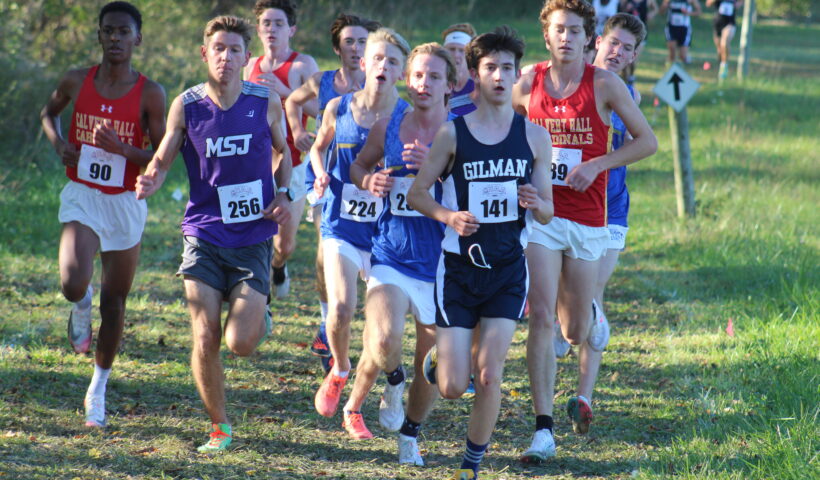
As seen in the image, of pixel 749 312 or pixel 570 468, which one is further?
pixel 749 312

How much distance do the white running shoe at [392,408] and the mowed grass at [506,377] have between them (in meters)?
0.13

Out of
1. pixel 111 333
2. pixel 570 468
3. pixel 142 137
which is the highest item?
pixel 142 137

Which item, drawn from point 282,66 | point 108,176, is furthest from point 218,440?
point 282,66

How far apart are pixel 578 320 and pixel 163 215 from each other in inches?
302

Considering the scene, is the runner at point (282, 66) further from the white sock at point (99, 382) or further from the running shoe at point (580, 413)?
the running shoe at point (580, 413)

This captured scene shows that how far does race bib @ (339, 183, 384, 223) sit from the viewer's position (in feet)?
20.8

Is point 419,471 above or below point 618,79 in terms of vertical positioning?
below

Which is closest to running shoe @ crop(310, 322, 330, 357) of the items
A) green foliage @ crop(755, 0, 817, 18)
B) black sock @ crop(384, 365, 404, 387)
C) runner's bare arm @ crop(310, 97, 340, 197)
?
runner's bare arm @ crop(310, 97, 340, 197)

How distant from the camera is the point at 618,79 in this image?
6.01m

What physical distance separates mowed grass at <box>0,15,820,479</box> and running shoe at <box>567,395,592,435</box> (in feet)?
0.28

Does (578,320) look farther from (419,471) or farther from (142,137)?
(142,137)

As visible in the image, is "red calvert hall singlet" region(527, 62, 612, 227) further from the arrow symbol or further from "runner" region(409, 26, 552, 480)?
the arrow symbol

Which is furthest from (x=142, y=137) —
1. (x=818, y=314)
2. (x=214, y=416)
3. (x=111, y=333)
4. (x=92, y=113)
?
(x=818, y=314)

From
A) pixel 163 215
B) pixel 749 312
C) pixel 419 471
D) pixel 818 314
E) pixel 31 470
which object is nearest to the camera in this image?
pixel 31 470
